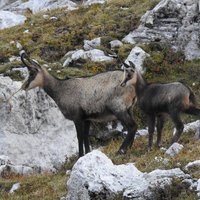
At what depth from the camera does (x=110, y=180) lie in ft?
33.1

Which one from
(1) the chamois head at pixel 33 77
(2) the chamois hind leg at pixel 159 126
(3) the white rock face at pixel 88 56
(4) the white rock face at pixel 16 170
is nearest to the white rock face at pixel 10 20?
(3) the white rock face at pixel 88 56

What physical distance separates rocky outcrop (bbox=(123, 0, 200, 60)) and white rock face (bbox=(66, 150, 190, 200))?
12.4 m

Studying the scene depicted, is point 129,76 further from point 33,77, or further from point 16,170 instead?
point 16,170

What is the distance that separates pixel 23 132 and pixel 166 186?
26.9 feet

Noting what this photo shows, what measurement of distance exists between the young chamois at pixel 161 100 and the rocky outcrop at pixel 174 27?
290 inches

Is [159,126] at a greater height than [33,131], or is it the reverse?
[159,126]

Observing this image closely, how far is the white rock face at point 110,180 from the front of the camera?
965cm

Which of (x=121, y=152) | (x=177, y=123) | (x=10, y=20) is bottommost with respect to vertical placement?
(x=10, y=20)

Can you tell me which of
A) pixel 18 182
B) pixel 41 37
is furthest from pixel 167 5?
pixel 18 182

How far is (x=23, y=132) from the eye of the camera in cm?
1717

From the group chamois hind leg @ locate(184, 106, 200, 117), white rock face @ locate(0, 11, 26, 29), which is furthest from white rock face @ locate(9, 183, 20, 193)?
white rock face @ locate(0, 11, 26, 29)

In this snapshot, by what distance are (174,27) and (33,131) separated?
856 centimetres

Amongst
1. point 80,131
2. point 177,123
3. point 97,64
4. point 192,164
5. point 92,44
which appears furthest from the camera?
point 92,44

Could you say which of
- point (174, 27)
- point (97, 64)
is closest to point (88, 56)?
point (97, 64)
